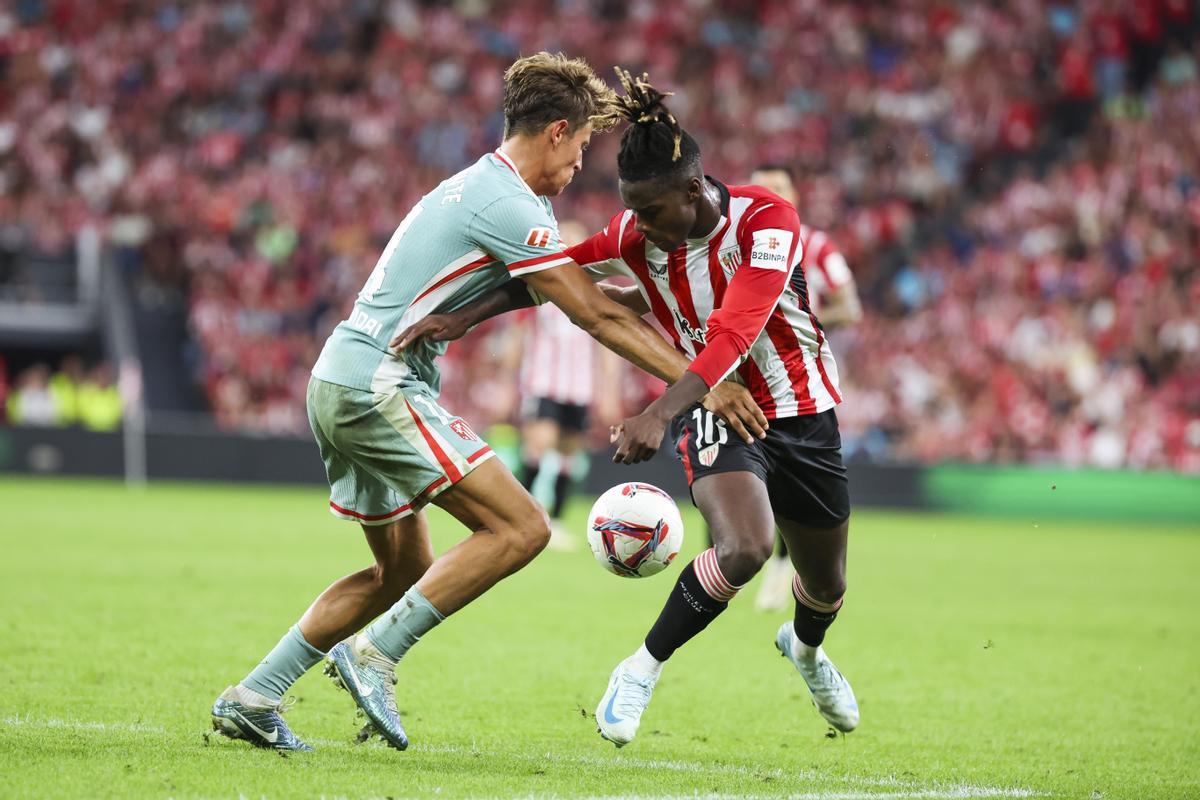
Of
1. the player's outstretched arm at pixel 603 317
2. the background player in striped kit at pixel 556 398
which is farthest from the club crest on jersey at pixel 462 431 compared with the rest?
the background player in striped kit at pixel 556 398

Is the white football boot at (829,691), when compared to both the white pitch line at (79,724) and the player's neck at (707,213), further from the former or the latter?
the white pitch line at (79,724)

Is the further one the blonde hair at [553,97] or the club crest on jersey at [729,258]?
the club crest on jersey at [729,258]

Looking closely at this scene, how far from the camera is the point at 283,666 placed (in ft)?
18.1

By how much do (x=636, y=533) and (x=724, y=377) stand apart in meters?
0.73

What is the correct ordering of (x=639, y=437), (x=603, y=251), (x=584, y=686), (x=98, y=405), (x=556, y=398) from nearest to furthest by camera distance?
(x=639, y=437)
(x=603, y=251)
(x=584, y=686)
(x=556, y=398)
(x=98, y=405)

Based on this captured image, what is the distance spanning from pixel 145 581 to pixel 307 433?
40.8ft

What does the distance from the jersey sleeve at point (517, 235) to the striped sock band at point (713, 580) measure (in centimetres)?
125

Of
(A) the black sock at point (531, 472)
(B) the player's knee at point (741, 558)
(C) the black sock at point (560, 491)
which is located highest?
(B) the player's knee at point (741, 558)

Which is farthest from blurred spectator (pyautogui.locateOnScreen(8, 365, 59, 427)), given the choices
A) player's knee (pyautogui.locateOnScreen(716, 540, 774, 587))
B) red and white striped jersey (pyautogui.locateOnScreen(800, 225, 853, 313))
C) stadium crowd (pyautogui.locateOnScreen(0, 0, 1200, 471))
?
player's knee (pyautogui.locateOnScreen(716, 540, 774, 587))

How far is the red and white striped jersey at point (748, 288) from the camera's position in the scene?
5.64m

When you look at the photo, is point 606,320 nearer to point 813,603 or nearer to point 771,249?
point 771,249

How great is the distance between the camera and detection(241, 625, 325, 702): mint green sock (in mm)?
5469

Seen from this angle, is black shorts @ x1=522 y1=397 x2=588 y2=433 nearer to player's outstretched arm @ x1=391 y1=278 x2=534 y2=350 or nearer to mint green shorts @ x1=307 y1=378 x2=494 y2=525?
player's outstretched arm @ x1=391 y1=278 x2=534 y2=350

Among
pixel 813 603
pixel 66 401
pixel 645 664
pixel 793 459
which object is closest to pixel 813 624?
pixel 813 603
